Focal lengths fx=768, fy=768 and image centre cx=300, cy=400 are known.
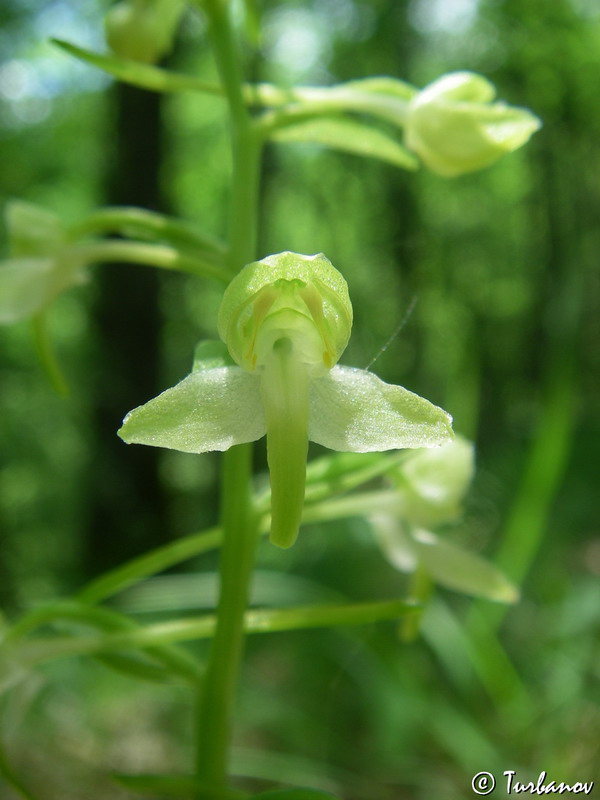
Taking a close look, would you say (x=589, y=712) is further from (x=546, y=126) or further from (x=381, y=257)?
(x=381, y=257)

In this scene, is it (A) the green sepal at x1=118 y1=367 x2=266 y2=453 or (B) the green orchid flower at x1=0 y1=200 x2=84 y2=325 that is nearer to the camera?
(A) the green sepal at x1=118 y1=367 x2=266 y2=453

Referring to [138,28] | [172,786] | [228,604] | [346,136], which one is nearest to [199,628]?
[228,604]

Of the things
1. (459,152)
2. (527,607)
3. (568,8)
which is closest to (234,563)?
(459,152)

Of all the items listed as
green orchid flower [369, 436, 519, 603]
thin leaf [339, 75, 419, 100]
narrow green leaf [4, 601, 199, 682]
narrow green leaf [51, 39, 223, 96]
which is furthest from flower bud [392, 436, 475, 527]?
narrow green leaf [51, 39, 223, 96]

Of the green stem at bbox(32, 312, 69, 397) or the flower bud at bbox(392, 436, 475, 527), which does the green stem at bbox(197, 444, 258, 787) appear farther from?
the green stem at bbox(32, 312, 69, 397)

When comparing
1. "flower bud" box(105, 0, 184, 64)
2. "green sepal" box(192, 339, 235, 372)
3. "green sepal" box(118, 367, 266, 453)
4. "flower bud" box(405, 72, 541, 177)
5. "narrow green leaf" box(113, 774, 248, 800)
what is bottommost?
"narrow green leaf" box(113, 774, 248, 800)

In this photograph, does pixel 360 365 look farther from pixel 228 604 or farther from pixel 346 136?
pixel 228 604
